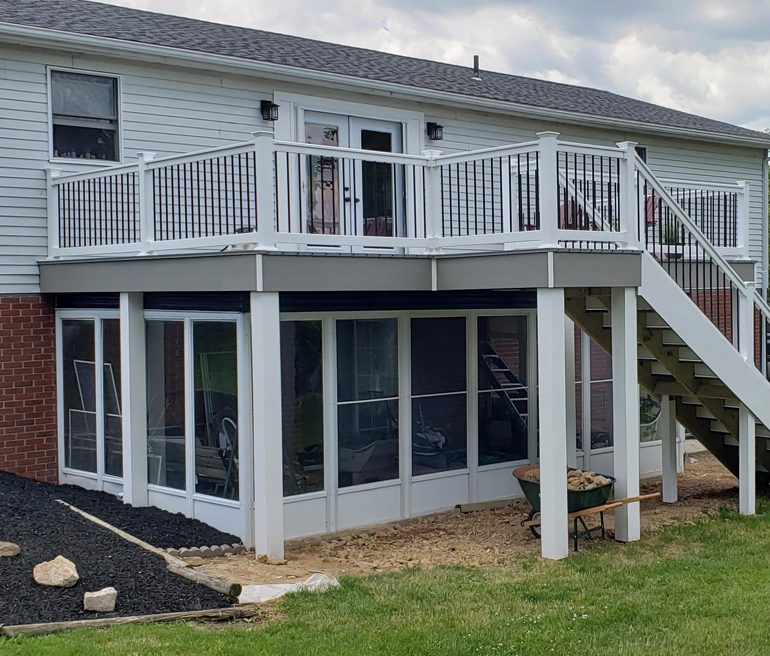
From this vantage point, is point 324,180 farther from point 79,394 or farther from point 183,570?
point 183,570

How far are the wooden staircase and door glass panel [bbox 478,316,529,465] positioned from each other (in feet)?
3.60

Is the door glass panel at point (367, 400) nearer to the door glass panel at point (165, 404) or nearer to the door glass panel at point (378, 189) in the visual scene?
the door glass panel at point (378, 189)

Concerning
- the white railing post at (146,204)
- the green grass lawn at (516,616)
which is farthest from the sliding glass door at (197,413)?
the green grass lawn at (516,616)

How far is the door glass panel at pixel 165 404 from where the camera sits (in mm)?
10453

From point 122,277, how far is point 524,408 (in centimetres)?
512

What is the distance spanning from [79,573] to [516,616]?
3.25m

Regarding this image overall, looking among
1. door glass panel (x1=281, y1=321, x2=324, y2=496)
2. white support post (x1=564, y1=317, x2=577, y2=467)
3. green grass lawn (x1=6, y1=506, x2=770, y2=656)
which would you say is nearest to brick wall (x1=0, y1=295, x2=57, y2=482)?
door glass panel (x1=281, y1=321, x2=324, y2=496)

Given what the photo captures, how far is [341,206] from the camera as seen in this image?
9867 millimetres

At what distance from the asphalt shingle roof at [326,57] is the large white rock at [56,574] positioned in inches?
243

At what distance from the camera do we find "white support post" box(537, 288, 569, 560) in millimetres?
9102

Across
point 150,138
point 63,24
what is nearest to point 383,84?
point 150,138

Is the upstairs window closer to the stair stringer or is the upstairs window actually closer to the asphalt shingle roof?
the asphalt shingle roof

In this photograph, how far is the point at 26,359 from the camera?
11508mm

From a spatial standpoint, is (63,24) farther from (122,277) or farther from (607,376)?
(607,376)
